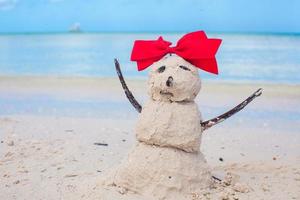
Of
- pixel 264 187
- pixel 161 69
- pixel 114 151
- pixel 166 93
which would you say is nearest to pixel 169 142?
pixel 166 93

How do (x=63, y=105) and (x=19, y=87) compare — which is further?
(x=19, y=87)

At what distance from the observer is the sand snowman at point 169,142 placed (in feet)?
11.3

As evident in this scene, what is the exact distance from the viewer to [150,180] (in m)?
3.47

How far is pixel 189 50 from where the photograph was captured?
3.64 meters

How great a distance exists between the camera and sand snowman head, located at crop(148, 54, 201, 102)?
11.4ft

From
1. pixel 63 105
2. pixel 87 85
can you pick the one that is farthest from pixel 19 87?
pixel 63 105

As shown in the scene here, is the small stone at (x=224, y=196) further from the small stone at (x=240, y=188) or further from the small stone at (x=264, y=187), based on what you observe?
the small stone at (x=264, y=187)

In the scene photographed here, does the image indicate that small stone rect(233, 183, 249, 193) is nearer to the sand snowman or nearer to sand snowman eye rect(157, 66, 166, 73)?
the sand snowman

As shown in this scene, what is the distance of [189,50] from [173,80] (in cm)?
28

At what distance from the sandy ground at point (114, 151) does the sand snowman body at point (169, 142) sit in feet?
0.36

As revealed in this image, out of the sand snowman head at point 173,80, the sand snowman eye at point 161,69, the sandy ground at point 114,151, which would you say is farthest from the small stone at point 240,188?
the sand snowman eye at point 161,69

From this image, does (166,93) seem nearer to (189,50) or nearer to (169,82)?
(169,82)

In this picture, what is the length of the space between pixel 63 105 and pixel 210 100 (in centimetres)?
246

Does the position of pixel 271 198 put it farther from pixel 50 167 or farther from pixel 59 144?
pixel 59 144
